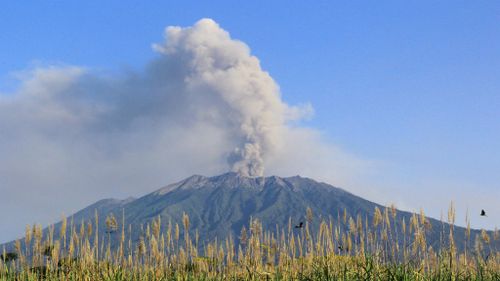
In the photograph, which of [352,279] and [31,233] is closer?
[352,279]

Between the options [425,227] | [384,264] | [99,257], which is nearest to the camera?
[384,264]

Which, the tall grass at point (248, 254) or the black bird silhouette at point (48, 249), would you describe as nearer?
the tall grass at point (248, 254)

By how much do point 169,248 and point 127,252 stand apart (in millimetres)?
1087

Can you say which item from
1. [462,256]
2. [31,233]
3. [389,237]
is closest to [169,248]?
[31,233]

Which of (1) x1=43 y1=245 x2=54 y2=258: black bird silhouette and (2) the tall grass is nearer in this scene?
(2) the tall grass

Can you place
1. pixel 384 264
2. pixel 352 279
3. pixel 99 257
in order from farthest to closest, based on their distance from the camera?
pixel 99 257 → pixel 384 264 → pixel 352 279

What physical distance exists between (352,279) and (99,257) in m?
6.43

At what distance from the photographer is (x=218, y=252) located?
13.8m

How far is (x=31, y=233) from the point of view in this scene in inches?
487

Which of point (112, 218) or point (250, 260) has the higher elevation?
point (112, 218)

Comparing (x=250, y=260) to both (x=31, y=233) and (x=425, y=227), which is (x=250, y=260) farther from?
(x=31, y=233)

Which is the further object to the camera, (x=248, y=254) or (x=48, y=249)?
(x=48, y=249)

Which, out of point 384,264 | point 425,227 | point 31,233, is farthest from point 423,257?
point 31,233

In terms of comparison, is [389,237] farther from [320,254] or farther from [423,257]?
[320,254]
